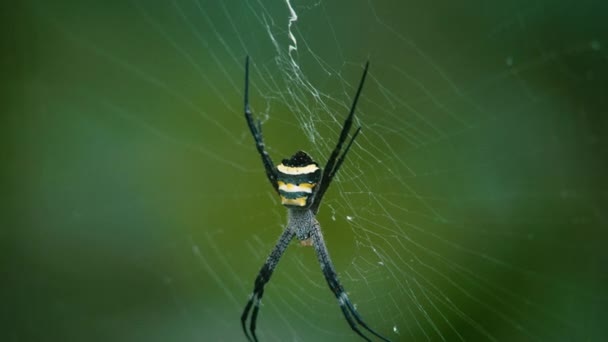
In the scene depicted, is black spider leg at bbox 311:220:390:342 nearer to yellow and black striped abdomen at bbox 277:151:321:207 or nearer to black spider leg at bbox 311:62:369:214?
black spider leg at bbox 311:62:369:214

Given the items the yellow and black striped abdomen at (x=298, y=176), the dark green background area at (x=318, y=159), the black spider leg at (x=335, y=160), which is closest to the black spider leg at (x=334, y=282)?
the dark green background area at (x=318, y=159)

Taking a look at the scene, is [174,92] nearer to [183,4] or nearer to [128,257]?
[183,4]

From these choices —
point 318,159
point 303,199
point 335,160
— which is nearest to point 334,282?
point 303,199

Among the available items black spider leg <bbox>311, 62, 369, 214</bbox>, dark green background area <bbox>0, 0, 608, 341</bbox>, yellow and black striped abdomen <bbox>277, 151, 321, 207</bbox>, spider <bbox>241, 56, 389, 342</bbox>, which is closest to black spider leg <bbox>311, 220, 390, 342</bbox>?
spider <bbox>241, 56, 389, 342</bbox>

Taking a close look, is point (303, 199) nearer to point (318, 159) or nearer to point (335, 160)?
point (335, 160)

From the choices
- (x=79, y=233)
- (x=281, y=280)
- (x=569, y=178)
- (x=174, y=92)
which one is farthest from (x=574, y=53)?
(x=79, y=233)
